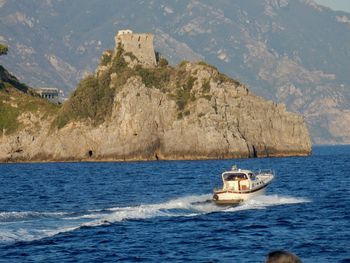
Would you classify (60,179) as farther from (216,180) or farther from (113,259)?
(113,259)

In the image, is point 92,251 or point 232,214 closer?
point 92,251

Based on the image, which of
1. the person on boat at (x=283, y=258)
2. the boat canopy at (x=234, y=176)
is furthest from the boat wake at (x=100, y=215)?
the person on boat at (x=283, y=258)

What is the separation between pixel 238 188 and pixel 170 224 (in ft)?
56.4

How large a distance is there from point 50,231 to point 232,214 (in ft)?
52.7

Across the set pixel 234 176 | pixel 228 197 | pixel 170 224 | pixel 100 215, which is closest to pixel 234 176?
pixel 234 176

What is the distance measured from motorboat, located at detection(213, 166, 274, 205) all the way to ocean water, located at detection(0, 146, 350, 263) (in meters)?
1.01

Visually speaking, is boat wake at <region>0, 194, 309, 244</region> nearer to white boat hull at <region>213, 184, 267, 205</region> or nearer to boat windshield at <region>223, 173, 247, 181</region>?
white boat hull at <region>213, 184, 267, 205</region>

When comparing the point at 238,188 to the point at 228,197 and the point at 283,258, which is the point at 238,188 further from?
the point at 283,258

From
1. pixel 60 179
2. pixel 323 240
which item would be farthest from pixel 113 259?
pixel 60 179

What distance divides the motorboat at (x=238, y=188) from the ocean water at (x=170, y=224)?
101 cm

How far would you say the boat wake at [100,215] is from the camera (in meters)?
62.8

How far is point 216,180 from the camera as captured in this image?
401 ft

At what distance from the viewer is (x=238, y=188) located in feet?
275

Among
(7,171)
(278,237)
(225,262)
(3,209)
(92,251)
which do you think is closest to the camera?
(225,262)
